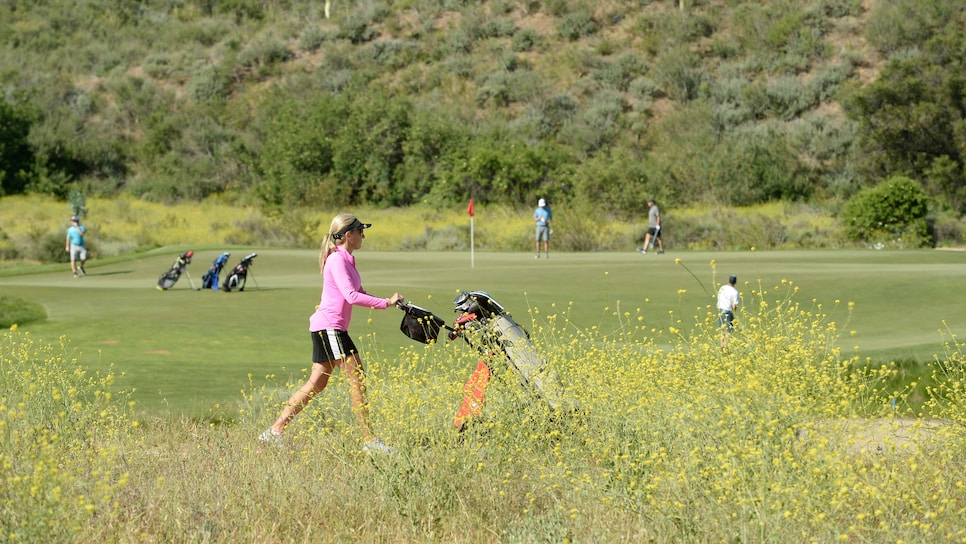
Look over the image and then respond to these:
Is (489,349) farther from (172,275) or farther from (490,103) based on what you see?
(490,103)

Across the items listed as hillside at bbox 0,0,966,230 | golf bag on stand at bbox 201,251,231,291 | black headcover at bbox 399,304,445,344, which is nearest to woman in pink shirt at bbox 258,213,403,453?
black headcover at bbox 399,304,445,344

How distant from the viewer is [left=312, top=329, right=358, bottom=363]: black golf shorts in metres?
8.26

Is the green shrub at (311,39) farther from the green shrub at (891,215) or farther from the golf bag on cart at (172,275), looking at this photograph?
the golf bag on cart at (172,275)

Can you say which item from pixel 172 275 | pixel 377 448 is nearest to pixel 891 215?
pixel 172 275

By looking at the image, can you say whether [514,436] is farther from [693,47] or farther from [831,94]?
[693,47]

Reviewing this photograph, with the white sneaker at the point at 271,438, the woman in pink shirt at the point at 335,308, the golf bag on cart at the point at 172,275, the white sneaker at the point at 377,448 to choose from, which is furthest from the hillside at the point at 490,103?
the white sneaker at the point at 377,448

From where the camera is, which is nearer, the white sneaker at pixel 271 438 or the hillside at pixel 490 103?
the white sneaker at pixel 271 438

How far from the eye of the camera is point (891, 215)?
3584 cm

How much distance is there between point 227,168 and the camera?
202 ft

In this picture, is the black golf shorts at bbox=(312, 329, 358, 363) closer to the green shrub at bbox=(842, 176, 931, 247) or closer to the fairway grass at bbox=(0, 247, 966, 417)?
the fairway grass at bbox=(0, 247, 966, 417)

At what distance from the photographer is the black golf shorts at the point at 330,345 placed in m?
8.26

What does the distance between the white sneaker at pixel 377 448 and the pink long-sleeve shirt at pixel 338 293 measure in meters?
1.57

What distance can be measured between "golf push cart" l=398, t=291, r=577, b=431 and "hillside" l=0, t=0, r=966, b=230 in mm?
36531

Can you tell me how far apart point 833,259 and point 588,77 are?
40681 mm
